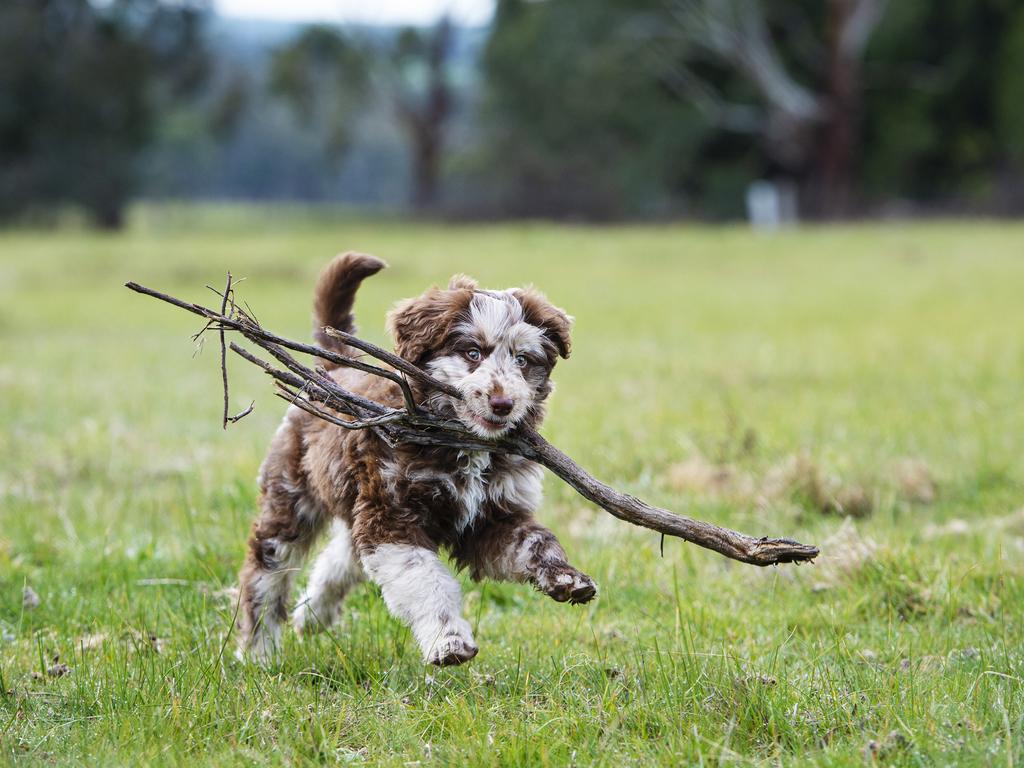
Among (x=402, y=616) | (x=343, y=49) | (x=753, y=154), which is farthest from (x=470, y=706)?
(x=343, y=49)

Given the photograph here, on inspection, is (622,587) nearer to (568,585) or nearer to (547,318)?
(547,318)

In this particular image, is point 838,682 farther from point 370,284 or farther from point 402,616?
point 370,284

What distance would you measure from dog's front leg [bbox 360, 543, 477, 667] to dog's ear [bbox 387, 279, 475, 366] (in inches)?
29.7

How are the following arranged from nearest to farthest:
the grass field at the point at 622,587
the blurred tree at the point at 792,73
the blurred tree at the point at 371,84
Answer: the grass field at the point at 622,587, the blurred tree at the point at 792,73, the blurred tree at the point at 371,84

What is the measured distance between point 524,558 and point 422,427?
576 mm

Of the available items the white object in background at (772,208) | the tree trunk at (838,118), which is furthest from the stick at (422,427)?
the tree trunk at (838,118)

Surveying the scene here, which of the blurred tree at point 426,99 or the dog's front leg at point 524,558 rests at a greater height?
the blurred tree at point 426,99

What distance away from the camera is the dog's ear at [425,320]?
4352 mm

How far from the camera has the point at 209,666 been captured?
161 inches

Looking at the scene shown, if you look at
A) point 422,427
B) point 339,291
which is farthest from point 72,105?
point 422,427

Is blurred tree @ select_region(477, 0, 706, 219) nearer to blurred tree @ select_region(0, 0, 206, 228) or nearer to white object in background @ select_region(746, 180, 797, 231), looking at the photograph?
white object in background @ select_region(746, 180, 797, 231)

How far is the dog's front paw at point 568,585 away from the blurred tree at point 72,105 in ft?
170

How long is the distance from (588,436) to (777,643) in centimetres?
400

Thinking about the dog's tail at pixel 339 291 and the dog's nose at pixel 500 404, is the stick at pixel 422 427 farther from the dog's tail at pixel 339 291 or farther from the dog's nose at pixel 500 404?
the dog's tail at pixel 339 291
